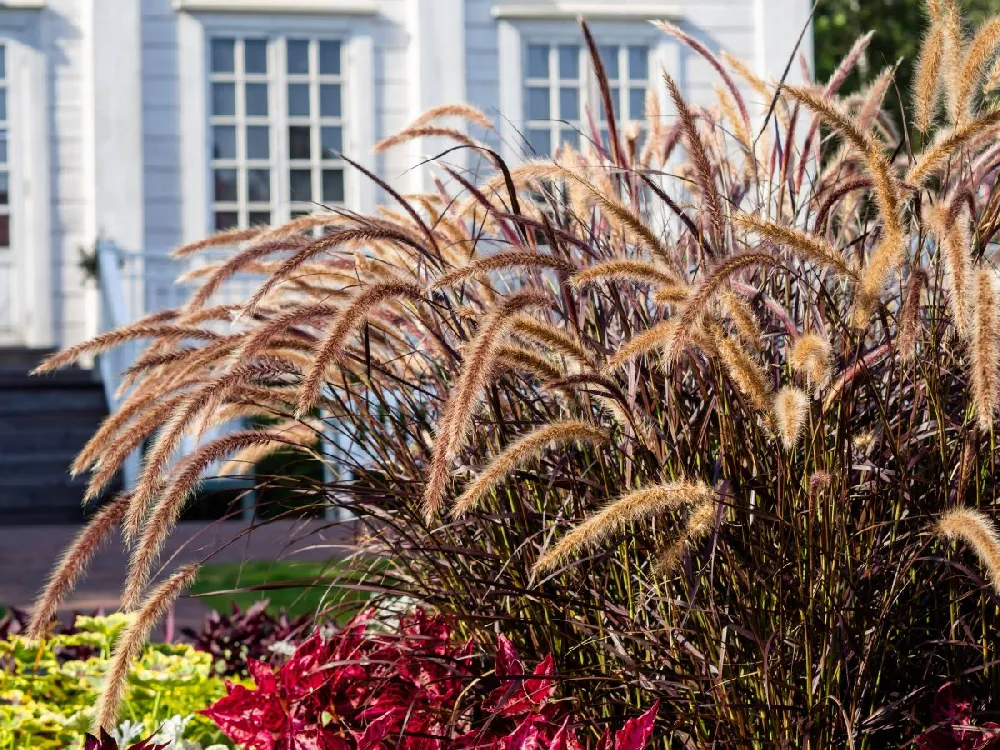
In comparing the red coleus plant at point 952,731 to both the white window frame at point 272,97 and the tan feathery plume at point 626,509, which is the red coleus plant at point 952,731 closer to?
the tan feathery plume at point 626,509

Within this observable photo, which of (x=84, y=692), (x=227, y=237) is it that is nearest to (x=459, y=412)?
(x=227, y=237)

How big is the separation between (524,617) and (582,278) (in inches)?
25.5

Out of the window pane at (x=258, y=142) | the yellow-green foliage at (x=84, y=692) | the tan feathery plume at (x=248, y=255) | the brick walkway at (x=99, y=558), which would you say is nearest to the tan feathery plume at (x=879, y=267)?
the tan feathery plume at (x=248, y=255)

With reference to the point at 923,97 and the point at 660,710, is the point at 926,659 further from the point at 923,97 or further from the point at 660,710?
the point at 923,97

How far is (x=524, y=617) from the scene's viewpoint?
6.40 feet

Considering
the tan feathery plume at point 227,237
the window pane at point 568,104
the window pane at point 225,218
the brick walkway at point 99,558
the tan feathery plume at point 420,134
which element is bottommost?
the brick walkway at point 99,558

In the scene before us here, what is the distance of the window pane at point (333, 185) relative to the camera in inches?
428

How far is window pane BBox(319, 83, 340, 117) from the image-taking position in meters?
10.8

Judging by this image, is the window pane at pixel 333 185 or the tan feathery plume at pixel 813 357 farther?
the window pane at pixel 333 185

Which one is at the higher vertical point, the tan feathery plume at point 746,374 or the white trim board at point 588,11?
the white trim board at point 588,11

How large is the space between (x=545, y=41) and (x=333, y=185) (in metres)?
2.27

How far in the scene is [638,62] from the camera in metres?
11.1

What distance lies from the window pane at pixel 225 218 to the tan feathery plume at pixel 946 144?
9.32 meters

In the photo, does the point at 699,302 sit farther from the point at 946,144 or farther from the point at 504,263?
the point at 946,144
